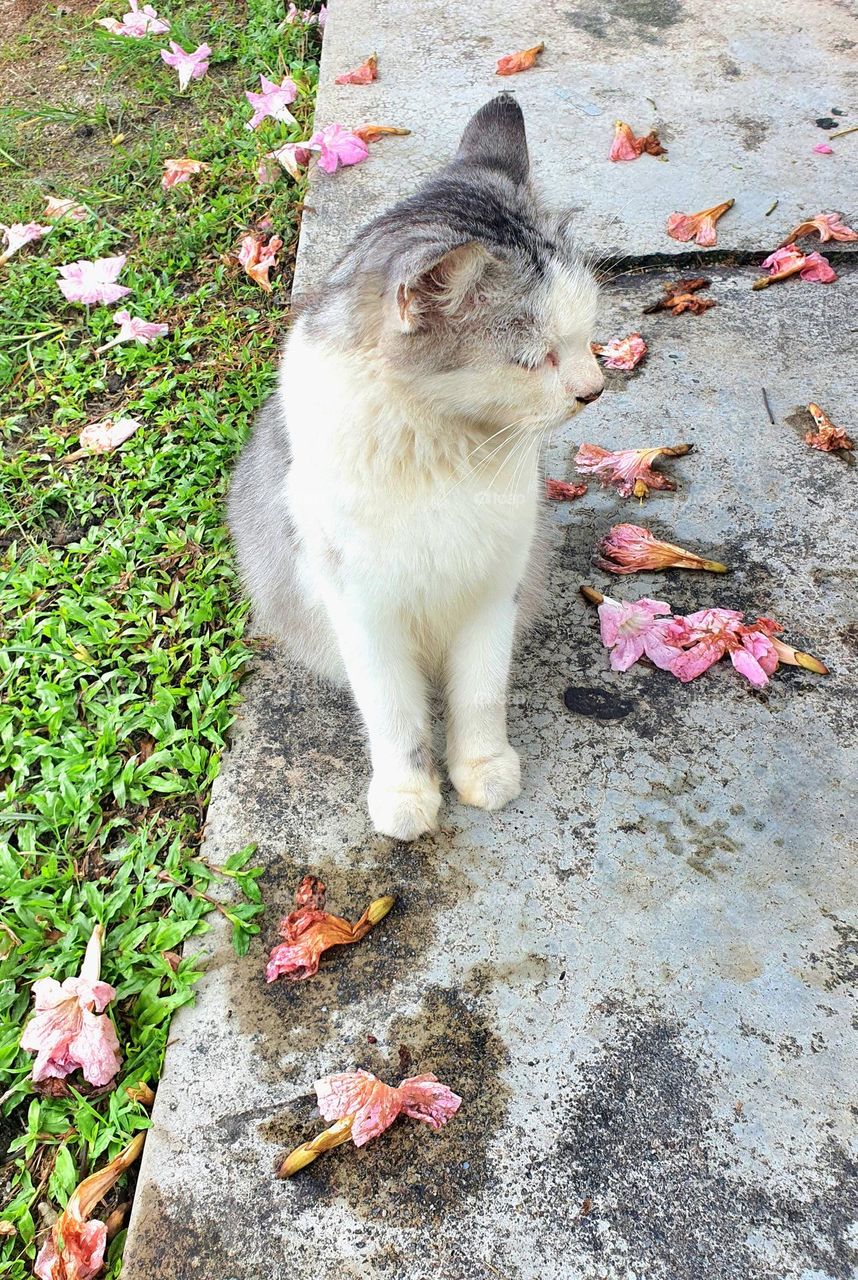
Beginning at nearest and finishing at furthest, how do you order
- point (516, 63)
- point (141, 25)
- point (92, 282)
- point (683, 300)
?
point (683, 300) → point (92, 282) → point (516, 63) → point (141, 25)

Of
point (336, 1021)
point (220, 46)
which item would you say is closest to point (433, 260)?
point (336, 1021)

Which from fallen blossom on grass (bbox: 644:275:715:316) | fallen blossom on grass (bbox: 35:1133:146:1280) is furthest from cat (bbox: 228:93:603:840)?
fallen blossom on grass (bbox: 644:275:715:316)

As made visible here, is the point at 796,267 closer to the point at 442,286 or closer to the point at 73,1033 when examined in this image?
the point at 442,286

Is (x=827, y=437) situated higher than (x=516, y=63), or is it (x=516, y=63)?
(x=516, y=63)

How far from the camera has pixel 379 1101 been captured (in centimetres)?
172

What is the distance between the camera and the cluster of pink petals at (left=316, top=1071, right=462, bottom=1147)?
5.59 ft

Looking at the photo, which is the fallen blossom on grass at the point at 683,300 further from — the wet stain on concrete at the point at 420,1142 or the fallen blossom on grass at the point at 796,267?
the wet stain on concrete at the point at 420,1142

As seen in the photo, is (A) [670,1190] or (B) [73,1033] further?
(B) [73,1033]

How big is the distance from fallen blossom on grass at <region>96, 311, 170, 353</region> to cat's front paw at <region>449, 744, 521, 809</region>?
2.24m

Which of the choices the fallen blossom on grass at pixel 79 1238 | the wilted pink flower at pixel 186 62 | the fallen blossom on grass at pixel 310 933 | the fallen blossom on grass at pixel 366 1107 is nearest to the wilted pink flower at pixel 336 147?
the wilted pink flower at pixel 186 62

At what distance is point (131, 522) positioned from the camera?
3.02 metres

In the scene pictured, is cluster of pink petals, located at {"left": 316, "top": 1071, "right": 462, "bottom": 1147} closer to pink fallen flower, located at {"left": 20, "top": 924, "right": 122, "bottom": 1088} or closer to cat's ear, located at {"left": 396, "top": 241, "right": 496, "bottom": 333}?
pink fallen flower, located at {"left": 20, "top": 924, "right": 122, "bottom": 1088}

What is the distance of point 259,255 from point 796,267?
200 centimetres

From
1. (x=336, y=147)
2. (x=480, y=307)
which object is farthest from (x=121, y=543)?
(x=336, y=147)
